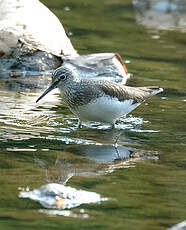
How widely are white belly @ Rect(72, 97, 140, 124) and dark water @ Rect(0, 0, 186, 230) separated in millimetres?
220

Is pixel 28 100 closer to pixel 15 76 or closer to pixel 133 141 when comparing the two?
pixel 15 76

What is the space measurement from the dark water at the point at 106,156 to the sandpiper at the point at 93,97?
0.25 meters

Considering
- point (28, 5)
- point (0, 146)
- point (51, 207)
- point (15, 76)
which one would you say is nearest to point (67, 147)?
point (0, 146)

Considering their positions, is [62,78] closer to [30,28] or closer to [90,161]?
[90,161]

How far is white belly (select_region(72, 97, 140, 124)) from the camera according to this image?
986 cm

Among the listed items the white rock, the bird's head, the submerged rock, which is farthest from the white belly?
the white rock

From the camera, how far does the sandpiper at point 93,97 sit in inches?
390

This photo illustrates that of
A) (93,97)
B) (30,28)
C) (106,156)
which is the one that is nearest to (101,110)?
(93,97)

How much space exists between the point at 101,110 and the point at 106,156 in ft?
3.74

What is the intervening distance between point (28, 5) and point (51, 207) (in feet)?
25.0

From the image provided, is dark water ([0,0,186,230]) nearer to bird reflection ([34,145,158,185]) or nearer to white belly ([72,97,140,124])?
bird reflection ([34,145,158,185])

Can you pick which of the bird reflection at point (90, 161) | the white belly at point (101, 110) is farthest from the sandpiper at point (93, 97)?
the bird reflection at point (90, 161)

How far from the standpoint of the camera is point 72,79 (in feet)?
33.4

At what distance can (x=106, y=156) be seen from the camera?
8875 millimetres
